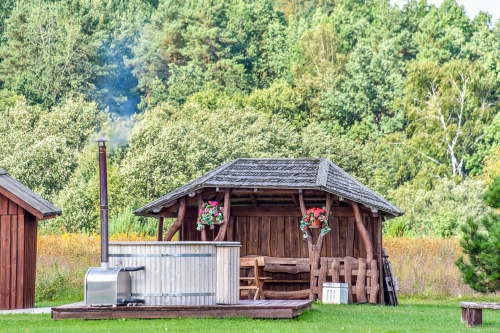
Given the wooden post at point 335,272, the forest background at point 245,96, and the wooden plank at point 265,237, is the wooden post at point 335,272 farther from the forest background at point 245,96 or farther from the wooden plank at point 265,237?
the forest background at point 245,96

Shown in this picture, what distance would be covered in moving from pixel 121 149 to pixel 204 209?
33.9m

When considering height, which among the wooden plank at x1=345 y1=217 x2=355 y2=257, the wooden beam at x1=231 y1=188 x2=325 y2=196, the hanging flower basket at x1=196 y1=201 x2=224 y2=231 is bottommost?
the wooden plank at x1=345 y1=217 x2=355 y2=257

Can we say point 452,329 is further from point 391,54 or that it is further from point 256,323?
point 391,54

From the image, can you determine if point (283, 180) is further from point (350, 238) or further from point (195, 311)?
point (195, 311)

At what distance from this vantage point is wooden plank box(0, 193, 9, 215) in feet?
75.3

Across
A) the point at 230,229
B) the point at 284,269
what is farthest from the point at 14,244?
the point at 284,269

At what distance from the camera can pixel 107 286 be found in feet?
62.2

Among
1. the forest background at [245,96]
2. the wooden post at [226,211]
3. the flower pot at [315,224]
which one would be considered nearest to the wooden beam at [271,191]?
the wooden post at [226,211]

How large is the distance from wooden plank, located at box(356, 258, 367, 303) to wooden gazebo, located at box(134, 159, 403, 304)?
0.02 m

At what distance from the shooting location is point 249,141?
54719 mm

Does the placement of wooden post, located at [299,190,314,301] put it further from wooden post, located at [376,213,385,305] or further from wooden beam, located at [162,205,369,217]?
wooden post, located at [376,213,385,305]

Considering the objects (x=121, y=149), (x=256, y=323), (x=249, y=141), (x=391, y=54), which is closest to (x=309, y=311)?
(x=256, y=323)

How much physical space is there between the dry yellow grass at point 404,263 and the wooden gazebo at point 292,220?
3.85m

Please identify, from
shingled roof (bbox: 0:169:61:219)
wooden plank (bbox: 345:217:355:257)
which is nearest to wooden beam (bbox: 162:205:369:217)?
wooden plank (bbox: 345:217:355:257)
